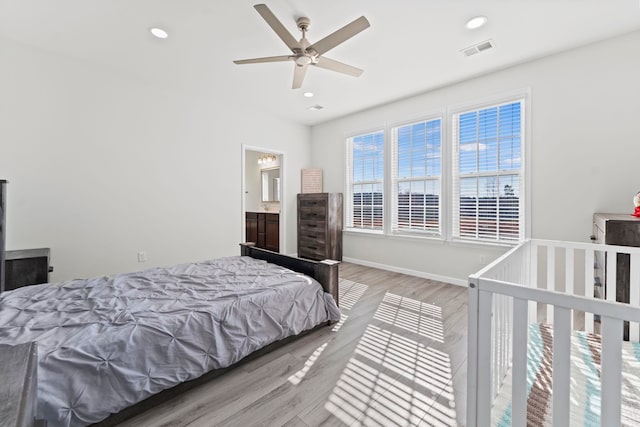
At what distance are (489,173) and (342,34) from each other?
8.63ft

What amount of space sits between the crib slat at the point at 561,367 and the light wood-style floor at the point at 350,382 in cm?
71

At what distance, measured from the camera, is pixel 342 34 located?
A: 2109 millimetres

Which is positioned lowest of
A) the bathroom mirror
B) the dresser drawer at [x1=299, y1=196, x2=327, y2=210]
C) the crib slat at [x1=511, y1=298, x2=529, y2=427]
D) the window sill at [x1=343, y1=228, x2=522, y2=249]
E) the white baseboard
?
the white baseboard

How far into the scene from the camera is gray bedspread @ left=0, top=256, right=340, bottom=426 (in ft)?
4.32

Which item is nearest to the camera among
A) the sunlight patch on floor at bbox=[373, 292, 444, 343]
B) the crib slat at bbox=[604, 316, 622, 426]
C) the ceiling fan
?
the crib slat at bbox=[604, 316, 622, 426]

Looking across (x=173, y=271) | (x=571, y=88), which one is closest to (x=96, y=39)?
(x=173, y=271)

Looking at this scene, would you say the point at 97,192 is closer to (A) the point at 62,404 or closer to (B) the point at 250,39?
(B) the point at 250,39

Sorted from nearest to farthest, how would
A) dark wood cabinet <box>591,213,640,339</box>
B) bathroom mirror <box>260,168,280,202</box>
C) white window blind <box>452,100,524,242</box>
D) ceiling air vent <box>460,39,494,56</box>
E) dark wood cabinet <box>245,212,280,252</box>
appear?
1. dark wood cabinet <box>591,213,640,339</box>
2. ceiling air vent <box>460,39,494,56</box>
3. white window blind <box>452,100,524,242</box>
4. dark wood cabinet <box>245,212,280,252</box>
5. bathroom mirror <box>260,168,280,202</box>

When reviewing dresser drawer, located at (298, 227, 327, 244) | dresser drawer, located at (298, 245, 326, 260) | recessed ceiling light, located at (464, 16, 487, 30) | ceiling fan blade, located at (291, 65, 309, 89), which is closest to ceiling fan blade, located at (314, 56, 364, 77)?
ceiling fan blade, located at (291, 65, 309, 89)

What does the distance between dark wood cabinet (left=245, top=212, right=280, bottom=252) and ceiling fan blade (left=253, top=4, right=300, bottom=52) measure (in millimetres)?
3727

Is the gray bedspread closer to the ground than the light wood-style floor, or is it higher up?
higher up

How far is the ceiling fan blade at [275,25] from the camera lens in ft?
6.22

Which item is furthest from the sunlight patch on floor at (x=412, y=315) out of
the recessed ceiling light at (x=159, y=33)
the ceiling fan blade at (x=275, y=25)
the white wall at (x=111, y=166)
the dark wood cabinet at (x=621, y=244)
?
the recessed ceiling light at (x=159, y=33)

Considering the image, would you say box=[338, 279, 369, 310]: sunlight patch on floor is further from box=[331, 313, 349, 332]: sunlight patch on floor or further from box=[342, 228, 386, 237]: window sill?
box=[342, 228, 386, 237]: window sill
